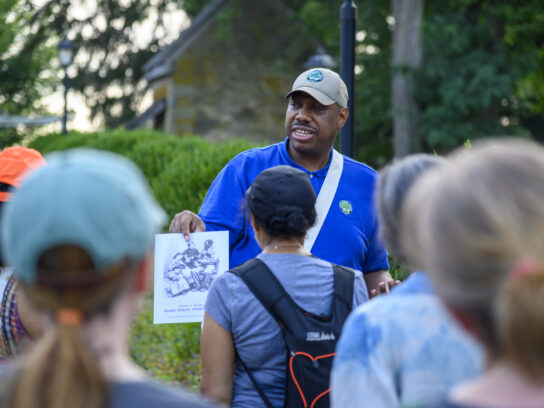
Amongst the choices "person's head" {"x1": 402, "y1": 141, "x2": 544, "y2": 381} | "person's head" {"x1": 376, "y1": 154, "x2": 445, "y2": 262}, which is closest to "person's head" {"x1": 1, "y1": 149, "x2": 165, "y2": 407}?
"person's head" {"x1": 402, "y1": 141, "x2": 544, "y2": 381}

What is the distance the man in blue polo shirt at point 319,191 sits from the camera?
161 inches

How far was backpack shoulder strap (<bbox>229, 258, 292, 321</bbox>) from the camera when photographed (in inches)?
120

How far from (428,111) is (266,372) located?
18.9 meters

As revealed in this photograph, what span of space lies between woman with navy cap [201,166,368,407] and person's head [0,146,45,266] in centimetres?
87

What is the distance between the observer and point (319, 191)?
4.27m

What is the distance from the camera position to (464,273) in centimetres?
163

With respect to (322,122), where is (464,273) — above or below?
below

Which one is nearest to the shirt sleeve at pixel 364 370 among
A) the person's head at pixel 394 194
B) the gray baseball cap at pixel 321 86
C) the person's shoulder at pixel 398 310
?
the person's shoulder at pixel 398 310

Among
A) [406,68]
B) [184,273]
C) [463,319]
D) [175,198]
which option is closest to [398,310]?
[463,319]

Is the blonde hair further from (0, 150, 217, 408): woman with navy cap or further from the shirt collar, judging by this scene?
the shirt collar

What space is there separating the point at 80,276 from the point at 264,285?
144cm

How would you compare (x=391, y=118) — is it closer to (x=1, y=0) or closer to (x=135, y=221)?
(x=1, y=0)

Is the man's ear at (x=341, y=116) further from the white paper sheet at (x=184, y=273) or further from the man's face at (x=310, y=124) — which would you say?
the white paper sheet at (x=184, y=273)

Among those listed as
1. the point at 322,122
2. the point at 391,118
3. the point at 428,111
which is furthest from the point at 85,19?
the point at 322,122
